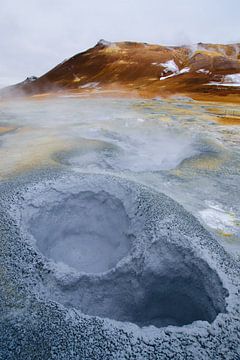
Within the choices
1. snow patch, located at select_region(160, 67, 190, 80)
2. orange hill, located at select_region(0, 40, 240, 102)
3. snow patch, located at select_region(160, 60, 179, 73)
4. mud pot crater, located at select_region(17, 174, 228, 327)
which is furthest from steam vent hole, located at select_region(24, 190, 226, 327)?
snow patch, located at select_region(160, 60, 179, 73)

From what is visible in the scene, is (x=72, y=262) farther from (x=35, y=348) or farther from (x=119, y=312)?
(x=35, y=348)

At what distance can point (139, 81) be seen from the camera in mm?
47469

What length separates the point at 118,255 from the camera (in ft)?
21.4

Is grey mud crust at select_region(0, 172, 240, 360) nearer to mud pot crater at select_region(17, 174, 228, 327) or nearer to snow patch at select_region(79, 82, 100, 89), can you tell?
mud pot crater at select_region(17, 174, 228, 327)

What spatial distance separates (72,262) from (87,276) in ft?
5.84

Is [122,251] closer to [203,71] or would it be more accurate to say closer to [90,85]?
[203,71]

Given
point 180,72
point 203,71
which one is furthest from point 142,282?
point 180,72

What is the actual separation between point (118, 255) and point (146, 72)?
160 ft

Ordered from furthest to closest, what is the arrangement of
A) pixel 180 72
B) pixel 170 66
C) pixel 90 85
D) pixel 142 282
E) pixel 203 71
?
1. pixel 170 66
2. pixel 90 85
3. pixel 180 72
4. pixel 203 71
5. pixel 142 282

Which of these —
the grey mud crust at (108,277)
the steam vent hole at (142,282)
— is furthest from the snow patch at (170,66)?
the steam vent hole at (142,282)

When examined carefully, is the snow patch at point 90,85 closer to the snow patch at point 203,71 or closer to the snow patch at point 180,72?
the snow patch at point 180,72

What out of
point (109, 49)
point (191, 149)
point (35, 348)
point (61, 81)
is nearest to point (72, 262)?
point (35, 348)

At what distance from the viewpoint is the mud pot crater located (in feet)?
16.3

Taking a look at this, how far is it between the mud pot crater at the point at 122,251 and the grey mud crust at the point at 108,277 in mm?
20
